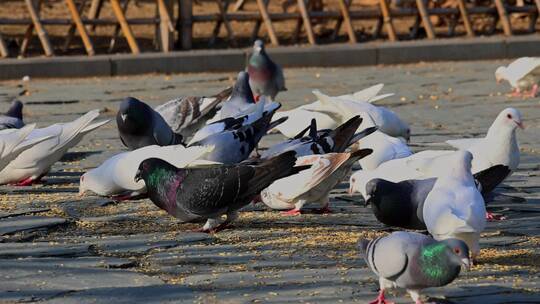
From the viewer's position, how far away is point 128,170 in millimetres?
6215

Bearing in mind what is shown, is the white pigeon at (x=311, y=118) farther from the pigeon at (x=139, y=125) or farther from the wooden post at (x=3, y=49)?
the wooden post at (x=3, y=49)

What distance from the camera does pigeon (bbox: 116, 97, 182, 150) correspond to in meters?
6.95

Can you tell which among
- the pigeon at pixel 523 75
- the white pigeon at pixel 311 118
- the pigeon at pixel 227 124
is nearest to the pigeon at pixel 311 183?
the pigeon at pixel 227 124

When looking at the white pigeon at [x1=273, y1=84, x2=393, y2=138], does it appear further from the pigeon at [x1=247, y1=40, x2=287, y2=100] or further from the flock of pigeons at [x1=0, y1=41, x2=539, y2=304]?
the pigeon at [x1=247, y1=40, x2=287, y2=100]

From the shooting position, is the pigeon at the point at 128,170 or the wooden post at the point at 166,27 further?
the wooden post at the point at 166,27

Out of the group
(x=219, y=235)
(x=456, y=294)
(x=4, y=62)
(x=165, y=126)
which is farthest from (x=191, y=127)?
(x=4, y=62)

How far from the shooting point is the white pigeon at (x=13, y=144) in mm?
6426

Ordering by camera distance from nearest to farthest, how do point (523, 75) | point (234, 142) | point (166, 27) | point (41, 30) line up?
point (234, 142), point (523, 75), point (41, 30), point (166, 27)

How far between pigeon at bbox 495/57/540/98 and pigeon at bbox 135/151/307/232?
5653 mm

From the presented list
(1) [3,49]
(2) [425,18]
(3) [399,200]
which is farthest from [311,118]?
(2) [425,18]

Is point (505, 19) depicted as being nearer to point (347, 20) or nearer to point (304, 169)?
point (347, 20)

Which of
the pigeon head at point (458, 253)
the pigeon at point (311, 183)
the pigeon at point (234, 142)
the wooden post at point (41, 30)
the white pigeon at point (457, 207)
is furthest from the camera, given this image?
the wooden post at point (41, 30)

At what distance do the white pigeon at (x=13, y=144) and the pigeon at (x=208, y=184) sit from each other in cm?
116

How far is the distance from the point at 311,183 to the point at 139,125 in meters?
1.54
